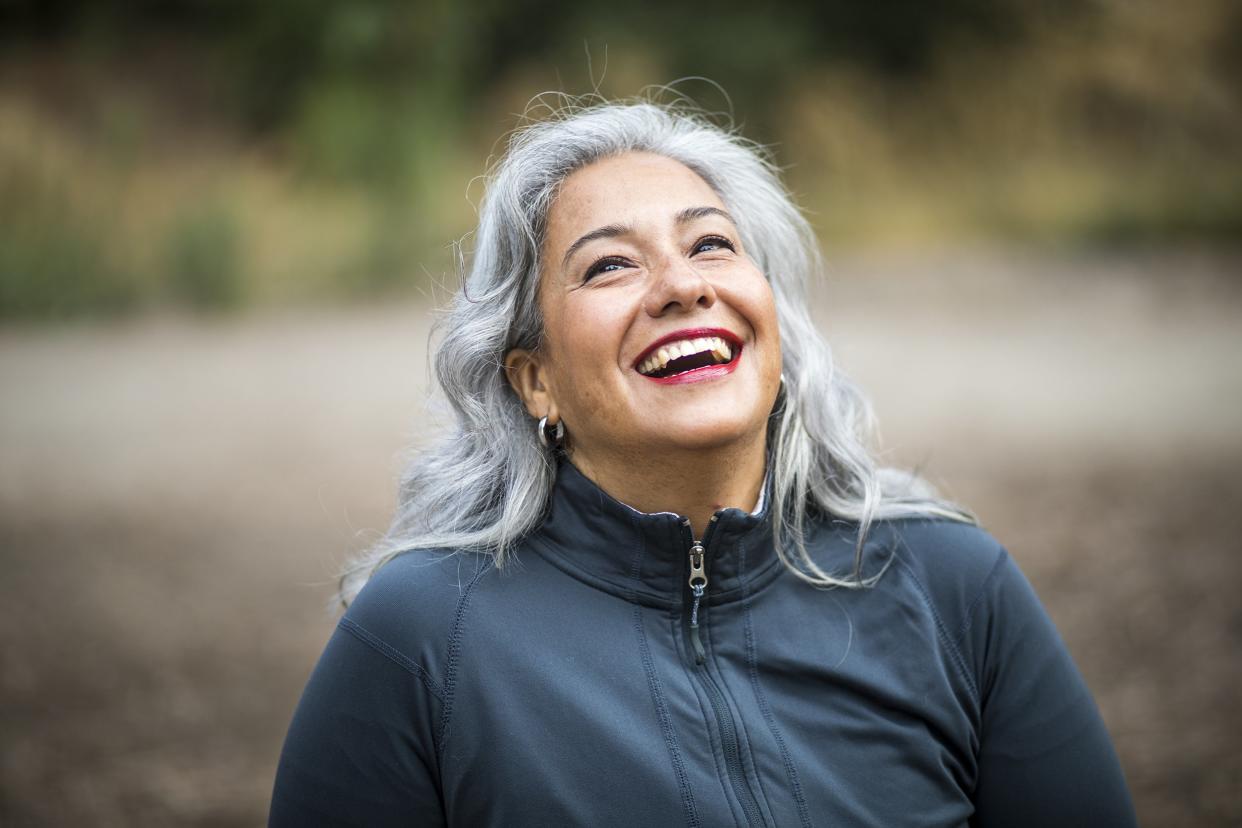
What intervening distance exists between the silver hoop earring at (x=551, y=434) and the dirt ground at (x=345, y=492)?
399 mm

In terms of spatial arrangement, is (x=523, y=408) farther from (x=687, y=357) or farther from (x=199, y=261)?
(x=199, y=261)

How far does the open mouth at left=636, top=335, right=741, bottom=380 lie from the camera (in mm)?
1623

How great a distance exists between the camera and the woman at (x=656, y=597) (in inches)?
58.4

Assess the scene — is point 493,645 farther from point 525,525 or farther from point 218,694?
point 218,694

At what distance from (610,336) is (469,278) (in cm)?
40

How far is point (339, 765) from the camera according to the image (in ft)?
4.90

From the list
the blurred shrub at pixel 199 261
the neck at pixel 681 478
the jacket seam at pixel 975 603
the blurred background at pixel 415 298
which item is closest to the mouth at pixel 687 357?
the neck at pixel 681 478

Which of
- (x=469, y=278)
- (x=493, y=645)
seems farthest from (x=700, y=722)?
(x=469, y=278)

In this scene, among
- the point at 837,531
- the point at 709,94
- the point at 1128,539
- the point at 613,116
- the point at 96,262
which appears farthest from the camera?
the point at 709,94

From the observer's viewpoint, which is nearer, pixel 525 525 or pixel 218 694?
pixel 525 525

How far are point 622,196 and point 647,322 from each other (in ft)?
0.81

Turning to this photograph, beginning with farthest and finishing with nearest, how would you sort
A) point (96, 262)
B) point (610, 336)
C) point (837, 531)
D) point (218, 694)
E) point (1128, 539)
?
point (96, 262) → point (1128, 539) → point (218, 694) → point (837, 531) → point (610, 336)

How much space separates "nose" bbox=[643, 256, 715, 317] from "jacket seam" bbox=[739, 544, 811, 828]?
37cm

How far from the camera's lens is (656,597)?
1570 millimetres
